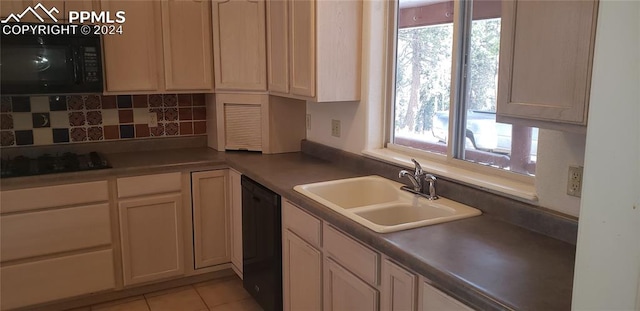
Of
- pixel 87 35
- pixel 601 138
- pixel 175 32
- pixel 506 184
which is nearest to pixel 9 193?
pixel 87 35

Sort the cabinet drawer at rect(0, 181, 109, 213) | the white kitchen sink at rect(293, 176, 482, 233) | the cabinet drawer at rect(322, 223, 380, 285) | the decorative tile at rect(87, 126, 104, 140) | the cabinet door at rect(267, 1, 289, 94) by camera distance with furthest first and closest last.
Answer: the decorative tile at rect(87, 126, 104, 140) → the cabinet door at rect(267, 1, 289, 94) → the cabinet drawer at rect(0, 181, 109, 213) → the white kitchen sink at rect(293, 176, 482, 233) → the cabinet drawer at rect(322, 223, 380, 285)

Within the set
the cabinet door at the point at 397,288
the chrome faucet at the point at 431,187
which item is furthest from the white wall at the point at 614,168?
the chrome faucet at the point at 431,187

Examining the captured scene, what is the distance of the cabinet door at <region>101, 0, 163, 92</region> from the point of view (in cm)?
306

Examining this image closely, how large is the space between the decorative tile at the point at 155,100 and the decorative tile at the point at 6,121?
86 cm

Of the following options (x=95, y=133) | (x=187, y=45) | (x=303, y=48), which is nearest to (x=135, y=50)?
(x=187, y=45)

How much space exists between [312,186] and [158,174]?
43.8 inches

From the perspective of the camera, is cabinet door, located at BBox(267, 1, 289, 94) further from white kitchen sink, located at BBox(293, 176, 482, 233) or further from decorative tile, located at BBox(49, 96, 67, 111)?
decorative tile, located at BBox(49, 96, 67, 111)

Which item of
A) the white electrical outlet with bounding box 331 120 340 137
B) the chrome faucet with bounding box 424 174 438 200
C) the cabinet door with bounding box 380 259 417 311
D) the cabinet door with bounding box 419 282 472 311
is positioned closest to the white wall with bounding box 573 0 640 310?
the cabinet door with bounding box 419 282 472 311

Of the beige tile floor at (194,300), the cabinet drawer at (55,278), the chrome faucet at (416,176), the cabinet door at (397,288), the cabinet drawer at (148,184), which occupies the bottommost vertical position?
the beige tile floor at (194,300)

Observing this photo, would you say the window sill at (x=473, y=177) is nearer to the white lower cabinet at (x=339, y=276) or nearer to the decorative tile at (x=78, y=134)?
the white lower cabinet at (x=339, y=276)

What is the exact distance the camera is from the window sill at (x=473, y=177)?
189 cm

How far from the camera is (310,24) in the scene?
2658 millimetres

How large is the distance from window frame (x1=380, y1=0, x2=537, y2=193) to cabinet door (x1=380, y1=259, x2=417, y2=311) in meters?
0.57

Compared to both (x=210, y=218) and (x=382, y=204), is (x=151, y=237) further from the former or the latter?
(x=382, y=204)
